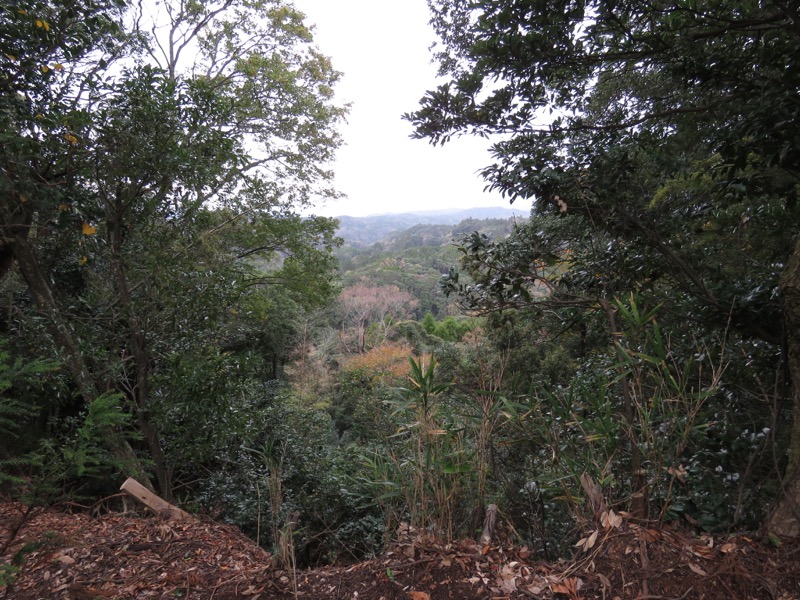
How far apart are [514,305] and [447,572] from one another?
55.0 inches

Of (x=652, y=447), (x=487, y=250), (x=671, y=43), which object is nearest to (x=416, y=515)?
(x=652, y=447)

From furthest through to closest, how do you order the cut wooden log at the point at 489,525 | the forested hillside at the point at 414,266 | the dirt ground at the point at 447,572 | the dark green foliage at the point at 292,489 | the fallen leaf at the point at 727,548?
the forested hillside at the point at 414,266 → the dark green foliage at the point at 292,489 → the cut wooden log at the point at 489,525 → the fallen leaf at the point at 727,548 → the dirt ground at the point at 447,572

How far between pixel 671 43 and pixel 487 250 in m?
1.37

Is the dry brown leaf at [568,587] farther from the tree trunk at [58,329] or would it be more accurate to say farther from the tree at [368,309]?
the tree at [368,309]

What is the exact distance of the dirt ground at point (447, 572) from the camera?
147 centimetres

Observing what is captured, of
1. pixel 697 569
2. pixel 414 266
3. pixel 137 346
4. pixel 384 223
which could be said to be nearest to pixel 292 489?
pixel 137 346

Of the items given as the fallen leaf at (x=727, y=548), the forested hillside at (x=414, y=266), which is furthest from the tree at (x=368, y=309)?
the fallen leaf at (x=727, y=548)

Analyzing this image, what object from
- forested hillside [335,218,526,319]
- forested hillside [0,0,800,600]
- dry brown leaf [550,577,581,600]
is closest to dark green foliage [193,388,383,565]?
forested hillside [0,0,800,600]

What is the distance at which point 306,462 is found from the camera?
5.28 m

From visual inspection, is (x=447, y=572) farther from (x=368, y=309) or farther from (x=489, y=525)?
(x=368, y=309)

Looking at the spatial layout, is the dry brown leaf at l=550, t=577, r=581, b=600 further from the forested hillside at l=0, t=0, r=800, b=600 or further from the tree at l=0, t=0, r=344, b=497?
the tree at l=0, t=0, r=344, b=497

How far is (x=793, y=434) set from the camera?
5.78 feet

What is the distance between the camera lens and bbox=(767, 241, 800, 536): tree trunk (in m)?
1.66

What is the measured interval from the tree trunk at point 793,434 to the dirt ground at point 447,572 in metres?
0.08
